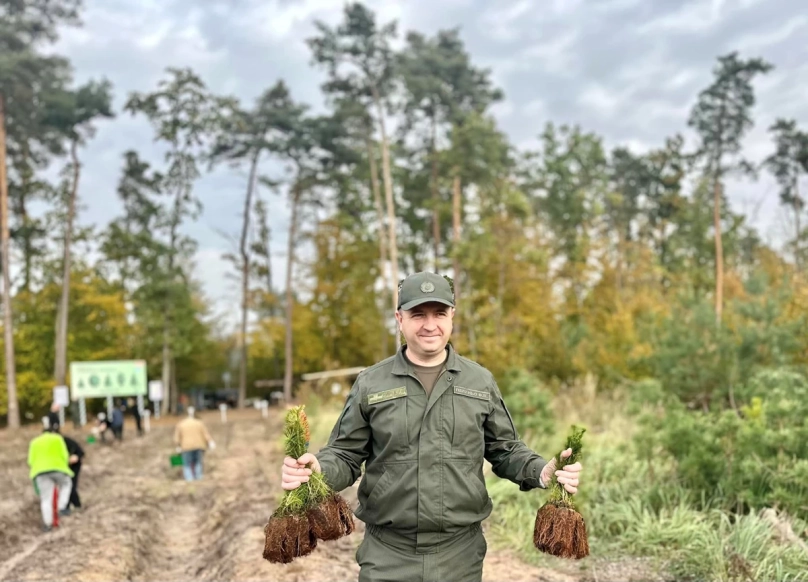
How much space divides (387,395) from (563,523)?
0.85 meters

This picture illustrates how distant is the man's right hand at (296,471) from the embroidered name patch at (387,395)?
0.35 m

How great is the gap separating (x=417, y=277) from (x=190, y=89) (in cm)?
3288

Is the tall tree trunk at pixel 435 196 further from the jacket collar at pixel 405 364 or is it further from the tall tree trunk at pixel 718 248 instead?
the jacket collar at pixel 405 364

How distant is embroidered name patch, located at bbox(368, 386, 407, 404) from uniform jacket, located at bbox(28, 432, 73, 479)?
24.7 feet

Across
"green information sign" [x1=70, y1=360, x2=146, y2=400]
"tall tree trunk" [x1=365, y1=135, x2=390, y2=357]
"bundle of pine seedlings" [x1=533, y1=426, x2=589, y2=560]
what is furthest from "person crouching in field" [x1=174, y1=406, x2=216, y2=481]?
"tall tree trunk" [x1=365, y1=135, x2=390, y2=357]

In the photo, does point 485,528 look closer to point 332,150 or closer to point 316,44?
point 316,44

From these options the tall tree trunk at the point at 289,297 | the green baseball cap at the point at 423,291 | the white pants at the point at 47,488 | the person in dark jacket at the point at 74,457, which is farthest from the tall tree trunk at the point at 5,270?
the green baseball cap at the point at 423,291

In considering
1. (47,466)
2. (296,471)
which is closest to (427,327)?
(296,471)

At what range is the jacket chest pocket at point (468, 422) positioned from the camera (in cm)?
284

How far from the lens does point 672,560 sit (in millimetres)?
5621

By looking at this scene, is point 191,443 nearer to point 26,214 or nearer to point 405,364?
point 405,364

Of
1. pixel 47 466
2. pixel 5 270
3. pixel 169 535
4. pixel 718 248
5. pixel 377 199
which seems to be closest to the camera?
pixel 169 535

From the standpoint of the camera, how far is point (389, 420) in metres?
2.82

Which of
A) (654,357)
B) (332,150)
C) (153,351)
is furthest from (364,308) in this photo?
(654,357)
